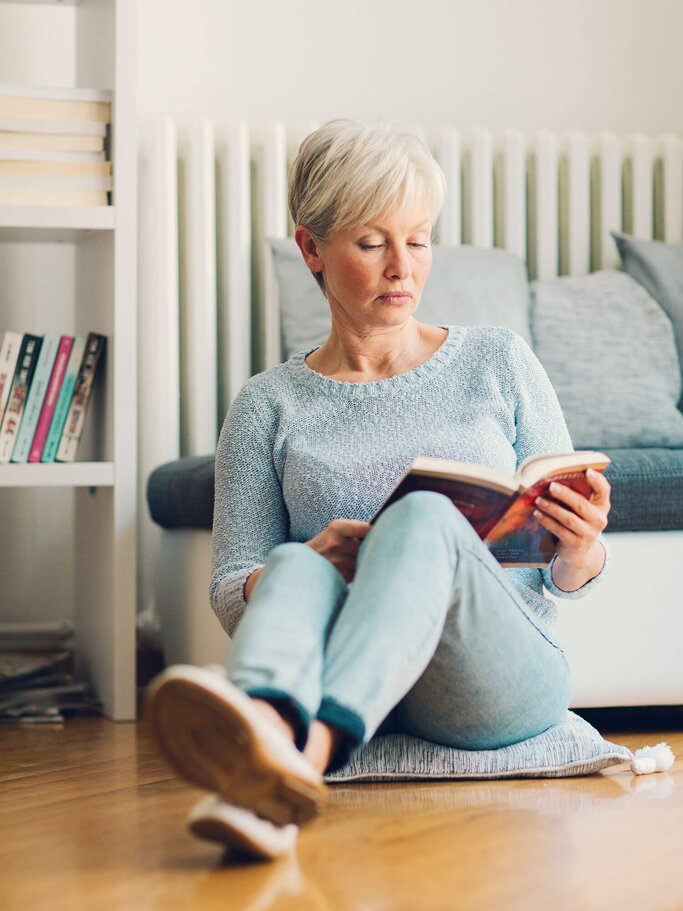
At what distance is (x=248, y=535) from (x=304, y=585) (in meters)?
0.33

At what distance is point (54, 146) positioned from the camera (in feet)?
6.97

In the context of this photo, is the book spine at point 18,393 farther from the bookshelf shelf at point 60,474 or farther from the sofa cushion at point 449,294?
the sofa cushion at point 449,294

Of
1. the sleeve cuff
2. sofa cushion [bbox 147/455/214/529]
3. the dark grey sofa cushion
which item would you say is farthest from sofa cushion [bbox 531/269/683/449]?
the sleeve cuff

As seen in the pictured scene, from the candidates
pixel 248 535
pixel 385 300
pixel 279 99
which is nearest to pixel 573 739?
pixel 248 535

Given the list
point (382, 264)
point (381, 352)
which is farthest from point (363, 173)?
point (381, 352)

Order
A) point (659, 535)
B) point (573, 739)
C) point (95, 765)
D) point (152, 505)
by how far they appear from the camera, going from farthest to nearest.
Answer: point (152, 505)
point (659, 535)
point (95, 765)
point (573, 739)

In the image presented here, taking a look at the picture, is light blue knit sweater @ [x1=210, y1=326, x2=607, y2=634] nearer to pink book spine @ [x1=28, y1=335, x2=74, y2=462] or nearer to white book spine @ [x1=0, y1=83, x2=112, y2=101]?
pink book spine @ [x1=28, y1=335, x2=74, y2=462]

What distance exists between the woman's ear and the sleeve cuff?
0.50m

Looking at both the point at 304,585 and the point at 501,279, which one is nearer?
the point at 304,585

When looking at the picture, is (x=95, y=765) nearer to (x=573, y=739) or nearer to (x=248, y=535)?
(x=248, y=535)

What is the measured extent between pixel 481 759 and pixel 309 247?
2.26 feet

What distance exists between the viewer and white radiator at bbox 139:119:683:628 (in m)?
2.54

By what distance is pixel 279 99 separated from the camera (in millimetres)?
2730

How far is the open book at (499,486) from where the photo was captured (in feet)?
4.06
